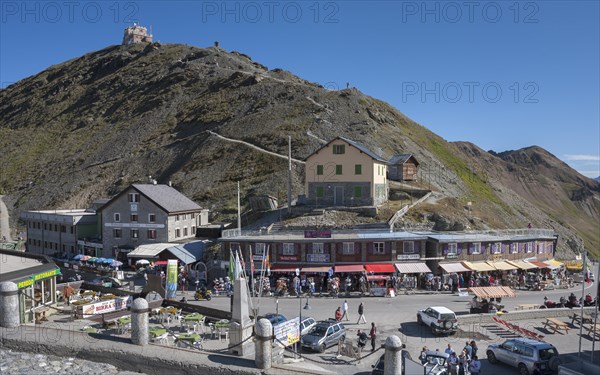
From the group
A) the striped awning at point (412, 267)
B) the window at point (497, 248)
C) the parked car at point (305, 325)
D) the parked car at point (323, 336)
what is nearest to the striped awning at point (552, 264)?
the window at point (497, 248)

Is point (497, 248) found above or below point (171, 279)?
above

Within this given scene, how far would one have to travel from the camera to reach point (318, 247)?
40.5 metres

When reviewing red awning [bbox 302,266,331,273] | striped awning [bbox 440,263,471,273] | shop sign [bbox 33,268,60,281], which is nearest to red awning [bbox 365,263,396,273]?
red awning [bbox 302,266,331,273]

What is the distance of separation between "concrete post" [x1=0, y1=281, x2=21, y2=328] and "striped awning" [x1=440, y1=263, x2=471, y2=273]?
103 feet

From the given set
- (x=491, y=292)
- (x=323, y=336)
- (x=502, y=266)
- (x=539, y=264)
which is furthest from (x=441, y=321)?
(x=539, y=264)

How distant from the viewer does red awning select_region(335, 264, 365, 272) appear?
128ft

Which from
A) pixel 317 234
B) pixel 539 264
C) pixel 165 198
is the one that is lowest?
pixel 539 264

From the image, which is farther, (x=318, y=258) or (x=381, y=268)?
(x=318, y=258)

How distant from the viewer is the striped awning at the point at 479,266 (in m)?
39.7

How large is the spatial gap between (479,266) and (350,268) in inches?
418

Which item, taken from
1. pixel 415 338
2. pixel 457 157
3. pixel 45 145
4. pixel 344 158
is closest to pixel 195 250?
pixel 344 158

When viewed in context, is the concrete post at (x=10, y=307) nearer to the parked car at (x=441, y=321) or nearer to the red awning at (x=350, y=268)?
the parked car at (x=441, y=321)

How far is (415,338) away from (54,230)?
47610 mm

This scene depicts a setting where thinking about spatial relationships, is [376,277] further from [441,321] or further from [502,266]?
[441,321]
